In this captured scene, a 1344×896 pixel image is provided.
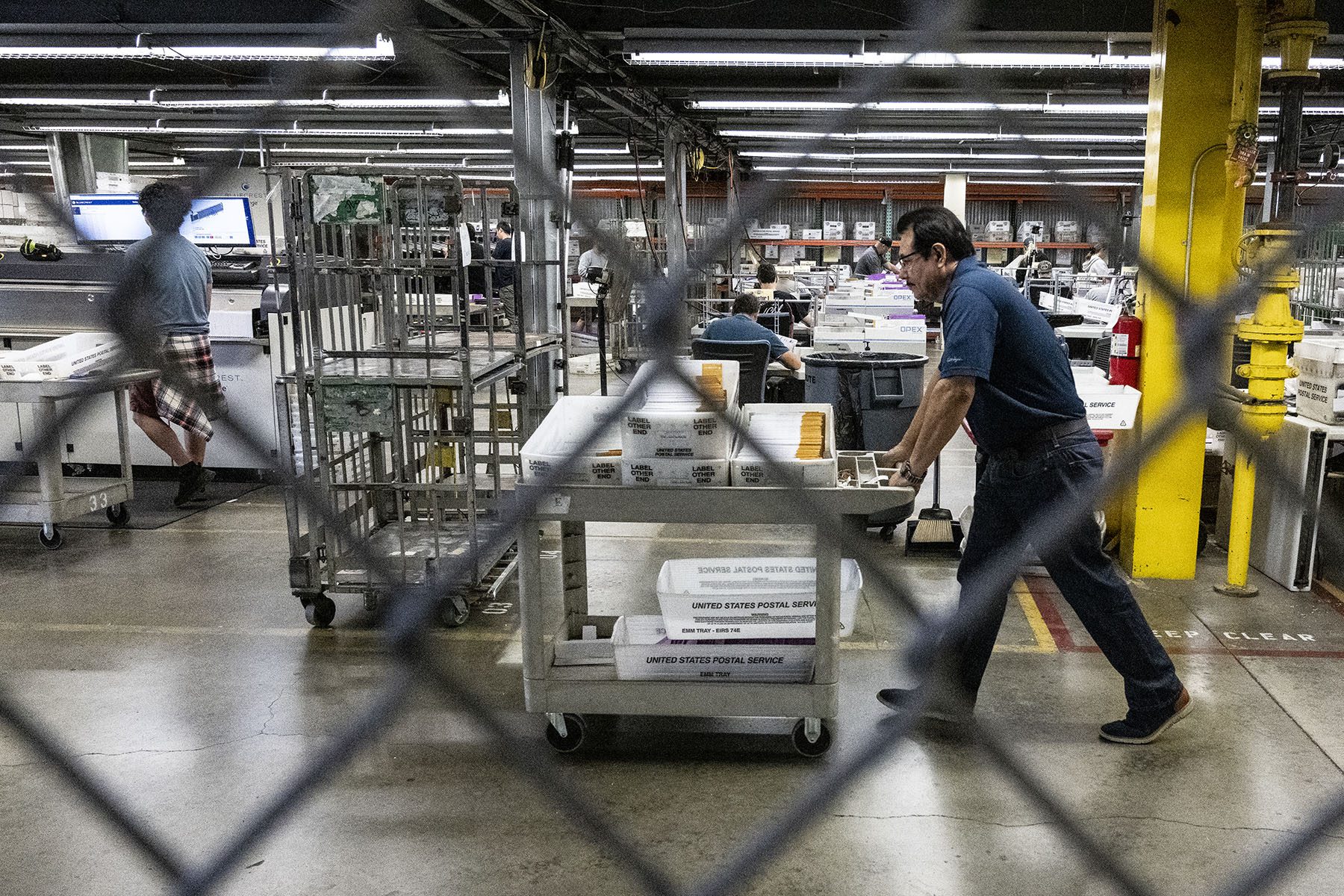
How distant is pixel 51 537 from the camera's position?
5406 mm

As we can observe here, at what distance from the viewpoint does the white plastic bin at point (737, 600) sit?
9.92ft

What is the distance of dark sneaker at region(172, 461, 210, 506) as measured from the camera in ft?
20.6

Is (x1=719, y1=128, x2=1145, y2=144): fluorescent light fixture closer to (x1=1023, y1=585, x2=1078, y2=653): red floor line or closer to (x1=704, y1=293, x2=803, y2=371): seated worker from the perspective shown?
(x1=704, y1=293, x2=803, y2=371): seated worker

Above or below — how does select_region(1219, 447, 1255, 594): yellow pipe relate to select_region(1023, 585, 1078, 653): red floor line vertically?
above

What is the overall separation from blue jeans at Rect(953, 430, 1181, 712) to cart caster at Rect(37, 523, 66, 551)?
4757 millimetres

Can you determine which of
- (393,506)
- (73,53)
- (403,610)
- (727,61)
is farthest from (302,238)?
(73,53)

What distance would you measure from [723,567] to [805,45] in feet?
19.9

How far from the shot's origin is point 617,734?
3.31 metres

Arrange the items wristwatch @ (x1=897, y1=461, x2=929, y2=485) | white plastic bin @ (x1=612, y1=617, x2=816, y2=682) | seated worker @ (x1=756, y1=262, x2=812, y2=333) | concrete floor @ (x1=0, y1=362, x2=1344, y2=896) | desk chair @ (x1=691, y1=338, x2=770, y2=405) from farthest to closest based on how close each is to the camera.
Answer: seated worker @ (x1=756, y1=262, x2=812, y2=333) < desk chair @ (x1=691, y1=338, x2=770, y2=405) < white plastic bin @ (x1=612, y1=617, x2=816, y2=682) < wristwatch @ (x1=897, y1=461, x2=929, y2=485) < concrete floor @ (x1=0, y1=362, x2=1344, y2=896)

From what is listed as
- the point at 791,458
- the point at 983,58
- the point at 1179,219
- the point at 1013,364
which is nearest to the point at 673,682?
the point at 791,458

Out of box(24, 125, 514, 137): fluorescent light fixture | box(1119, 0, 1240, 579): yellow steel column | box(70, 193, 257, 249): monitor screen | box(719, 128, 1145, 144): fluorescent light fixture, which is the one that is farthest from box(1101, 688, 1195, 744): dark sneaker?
box(24, 125, 514, 137): fluorescent light fixture

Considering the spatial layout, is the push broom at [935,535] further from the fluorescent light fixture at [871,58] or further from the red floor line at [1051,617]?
the fluorescent light fixture at [871,58]

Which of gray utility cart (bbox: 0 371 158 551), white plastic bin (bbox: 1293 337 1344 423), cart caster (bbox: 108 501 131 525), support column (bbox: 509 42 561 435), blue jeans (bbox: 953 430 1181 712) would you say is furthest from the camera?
support column (bbox: 509 42 561 435)

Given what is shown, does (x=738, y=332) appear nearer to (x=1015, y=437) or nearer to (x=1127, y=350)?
(x=1127, y=350)
